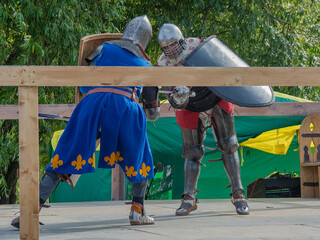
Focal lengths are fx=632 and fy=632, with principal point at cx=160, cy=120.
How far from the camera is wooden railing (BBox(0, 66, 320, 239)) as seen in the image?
2.78m

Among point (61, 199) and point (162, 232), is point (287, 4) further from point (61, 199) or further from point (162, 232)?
point (162, 232)

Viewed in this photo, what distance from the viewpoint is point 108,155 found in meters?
3.58

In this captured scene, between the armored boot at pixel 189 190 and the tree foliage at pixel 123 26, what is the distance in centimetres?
391

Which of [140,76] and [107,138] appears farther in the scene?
[107,138]

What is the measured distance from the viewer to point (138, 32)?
392cm

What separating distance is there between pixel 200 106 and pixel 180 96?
1.02 feet

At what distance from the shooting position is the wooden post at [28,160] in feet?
9.11

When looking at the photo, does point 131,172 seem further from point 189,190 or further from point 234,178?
point 234,178

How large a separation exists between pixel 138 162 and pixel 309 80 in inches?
45.0

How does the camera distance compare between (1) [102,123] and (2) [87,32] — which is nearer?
(1) [102,123]

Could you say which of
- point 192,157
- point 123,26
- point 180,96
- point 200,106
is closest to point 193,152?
point 192,157

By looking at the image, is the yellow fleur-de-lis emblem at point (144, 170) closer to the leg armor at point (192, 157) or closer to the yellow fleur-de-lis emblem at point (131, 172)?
the yellow fleur-de-lis emblem at point (131, 172)

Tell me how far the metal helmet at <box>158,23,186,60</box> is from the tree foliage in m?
3.75

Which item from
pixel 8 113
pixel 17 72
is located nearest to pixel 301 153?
pixel 8 113
